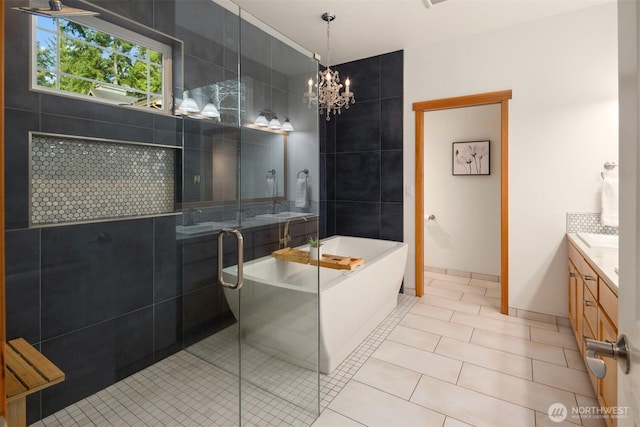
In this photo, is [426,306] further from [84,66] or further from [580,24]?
[84,66]

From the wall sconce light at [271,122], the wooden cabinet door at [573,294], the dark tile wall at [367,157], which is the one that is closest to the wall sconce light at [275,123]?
the wall sconce light at [271,122]

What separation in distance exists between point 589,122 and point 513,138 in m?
0.59

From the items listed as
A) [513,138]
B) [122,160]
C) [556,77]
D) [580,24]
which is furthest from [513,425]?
[580,24]

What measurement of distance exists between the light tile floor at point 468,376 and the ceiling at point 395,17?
285 centimetres

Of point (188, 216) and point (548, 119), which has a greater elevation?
point (548, 119)

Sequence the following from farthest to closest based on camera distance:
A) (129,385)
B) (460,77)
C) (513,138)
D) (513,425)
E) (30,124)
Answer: (460,77) → (513,138) → (129,385) → (513,425) → (30,124)

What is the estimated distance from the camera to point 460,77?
11.2ft

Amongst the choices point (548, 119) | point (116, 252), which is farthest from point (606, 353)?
point (548, 119)

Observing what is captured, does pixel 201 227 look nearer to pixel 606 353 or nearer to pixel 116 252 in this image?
pixel 116 252

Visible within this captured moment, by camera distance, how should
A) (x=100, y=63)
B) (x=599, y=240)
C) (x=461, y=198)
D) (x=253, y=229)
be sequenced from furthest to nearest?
(x=461, y=198) → (x=599, y=240) → (x=100, y=63) → (x=253, y=229)

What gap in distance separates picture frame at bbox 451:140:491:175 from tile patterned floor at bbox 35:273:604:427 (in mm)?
2292

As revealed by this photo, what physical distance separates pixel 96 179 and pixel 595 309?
10.1 ft

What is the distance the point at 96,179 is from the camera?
6.25 feet

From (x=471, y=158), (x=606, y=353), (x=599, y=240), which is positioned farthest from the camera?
(x=471, y=158)
